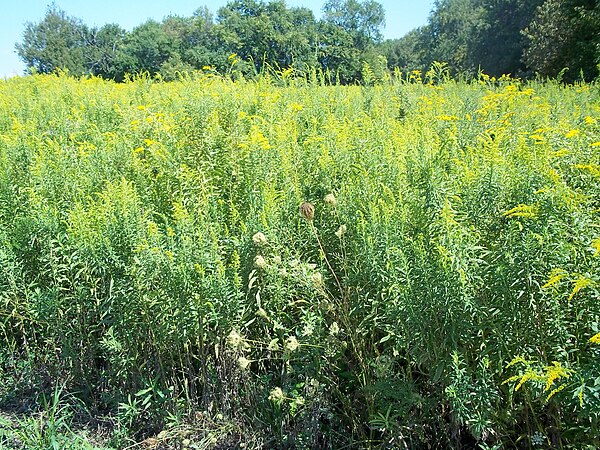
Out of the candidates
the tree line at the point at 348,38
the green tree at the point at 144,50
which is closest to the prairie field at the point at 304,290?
the tree line at the point at 348,38

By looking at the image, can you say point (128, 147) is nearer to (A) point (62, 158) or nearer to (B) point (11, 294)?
(A) point (62, 158)

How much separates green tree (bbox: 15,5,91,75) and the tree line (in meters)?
0.14

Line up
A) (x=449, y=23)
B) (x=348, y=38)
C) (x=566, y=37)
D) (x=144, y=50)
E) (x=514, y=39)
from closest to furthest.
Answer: (x=566, y=37)
(x=514, y=39)
(x=348, y=38)
(x=144, y=50)
(x=449, y=23)

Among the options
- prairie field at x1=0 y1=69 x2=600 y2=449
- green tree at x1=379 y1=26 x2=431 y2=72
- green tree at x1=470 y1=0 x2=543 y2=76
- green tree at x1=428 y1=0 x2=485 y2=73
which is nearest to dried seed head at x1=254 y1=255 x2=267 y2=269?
prairie field at x1=0 y1=69 x2=600 y2=449

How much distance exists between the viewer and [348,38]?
58.6 m

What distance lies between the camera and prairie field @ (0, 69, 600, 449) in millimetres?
2027

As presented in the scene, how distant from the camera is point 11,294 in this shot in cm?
350

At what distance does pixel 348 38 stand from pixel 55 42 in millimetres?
45201

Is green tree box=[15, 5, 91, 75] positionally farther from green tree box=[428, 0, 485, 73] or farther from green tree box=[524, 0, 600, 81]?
green tree box=[524, 0, 600, 81]

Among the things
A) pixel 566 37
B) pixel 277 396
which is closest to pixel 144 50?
pixel 566 37

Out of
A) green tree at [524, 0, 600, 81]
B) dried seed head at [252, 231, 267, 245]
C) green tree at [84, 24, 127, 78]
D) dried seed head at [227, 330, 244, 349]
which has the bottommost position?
dried seed head at [227, 330, 244, 349]

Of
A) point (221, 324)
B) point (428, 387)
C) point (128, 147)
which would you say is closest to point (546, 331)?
point (428, 387)

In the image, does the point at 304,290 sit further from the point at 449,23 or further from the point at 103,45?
the point at 103,45

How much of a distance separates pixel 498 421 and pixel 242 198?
209cm
